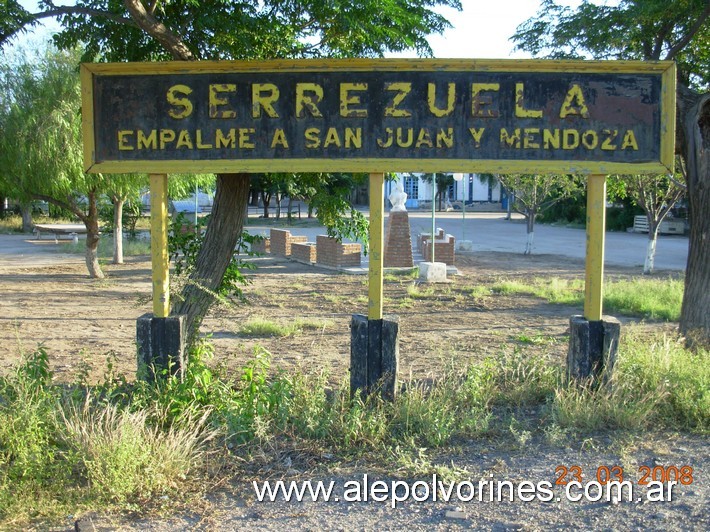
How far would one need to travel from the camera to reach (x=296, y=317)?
1124 cm

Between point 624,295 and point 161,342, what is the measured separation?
9.57m

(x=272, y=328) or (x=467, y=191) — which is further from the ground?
(x=467, y=191)

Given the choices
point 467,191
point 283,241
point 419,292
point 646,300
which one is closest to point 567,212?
point 283,241

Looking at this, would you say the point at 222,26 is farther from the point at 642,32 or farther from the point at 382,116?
the point at 642,32

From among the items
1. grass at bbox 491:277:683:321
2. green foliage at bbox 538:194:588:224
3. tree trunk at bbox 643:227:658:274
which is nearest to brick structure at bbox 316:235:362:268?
grass at bbox 491:277:683:321

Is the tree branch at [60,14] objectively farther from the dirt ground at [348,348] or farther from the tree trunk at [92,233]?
the tree trunk at [92,233]

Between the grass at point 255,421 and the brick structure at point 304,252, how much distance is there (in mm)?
13748

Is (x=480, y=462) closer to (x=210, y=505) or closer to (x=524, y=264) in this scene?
(x=210, y=505)

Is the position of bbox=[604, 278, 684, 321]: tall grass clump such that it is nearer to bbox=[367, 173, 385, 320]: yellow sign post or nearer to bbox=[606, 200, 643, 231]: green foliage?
bbox=[367, 173, 385, 320]: yellow sign post

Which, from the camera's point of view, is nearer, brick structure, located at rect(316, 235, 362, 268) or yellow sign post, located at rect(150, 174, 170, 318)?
yellow sign post, located at rect(150, 174, 170, 318)

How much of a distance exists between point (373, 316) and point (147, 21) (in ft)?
9.73

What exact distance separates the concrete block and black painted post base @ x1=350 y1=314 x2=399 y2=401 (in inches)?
420

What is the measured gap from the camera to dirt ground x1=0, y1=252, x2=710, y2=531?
3736mm

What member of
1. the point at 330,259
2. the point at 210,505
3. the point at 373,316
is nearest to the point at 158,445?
the point at 210,505
